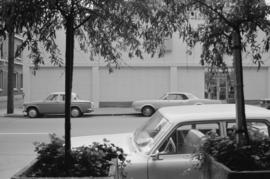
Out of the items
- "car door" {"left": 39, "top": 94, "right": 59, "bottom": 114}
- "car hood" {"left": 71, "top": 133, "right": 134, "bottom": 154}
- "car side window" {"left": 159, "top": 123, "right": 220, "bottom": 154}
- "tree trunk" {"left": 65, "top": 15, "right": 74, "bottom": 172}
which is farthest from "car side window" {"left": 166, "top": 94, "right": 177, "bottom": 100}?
"tree trunk" {"left": 65, "top": 15, "right": 74, "bottom": 172}

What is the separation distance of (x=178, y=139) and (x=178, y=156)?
199 mm

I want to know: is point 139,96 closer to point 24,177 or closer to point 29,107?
point 29,107

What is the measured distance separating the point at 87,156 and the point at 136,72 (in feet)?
83.4

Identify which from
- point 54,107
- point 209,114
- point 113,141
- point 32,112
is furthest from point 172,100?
point 209,114

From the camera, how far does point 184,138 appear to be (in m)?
5.00

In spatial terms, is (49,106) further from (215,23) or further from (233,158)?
(233,158)

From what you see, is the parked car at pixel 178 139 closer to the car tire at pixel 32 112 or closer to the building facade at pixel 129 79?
the car tire at pixel 32 112

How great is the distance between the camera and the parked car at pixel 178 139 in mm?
4746

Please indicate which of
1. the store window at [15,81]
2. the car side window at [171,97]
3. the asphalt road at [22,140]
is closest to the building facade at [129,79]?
the car side window at [171,97]

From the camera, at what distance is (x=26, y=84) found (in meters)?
29.4

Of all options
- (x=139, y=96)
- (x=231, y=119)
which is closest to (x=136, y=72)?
(x=139, y=96)

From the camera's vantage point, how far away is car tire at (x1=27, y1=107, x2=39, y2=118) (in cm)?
2317

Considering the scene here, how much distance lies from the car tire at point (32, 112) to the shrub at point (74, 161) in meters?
19.0

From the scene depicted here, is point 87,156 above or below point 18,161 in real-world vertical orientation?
above
